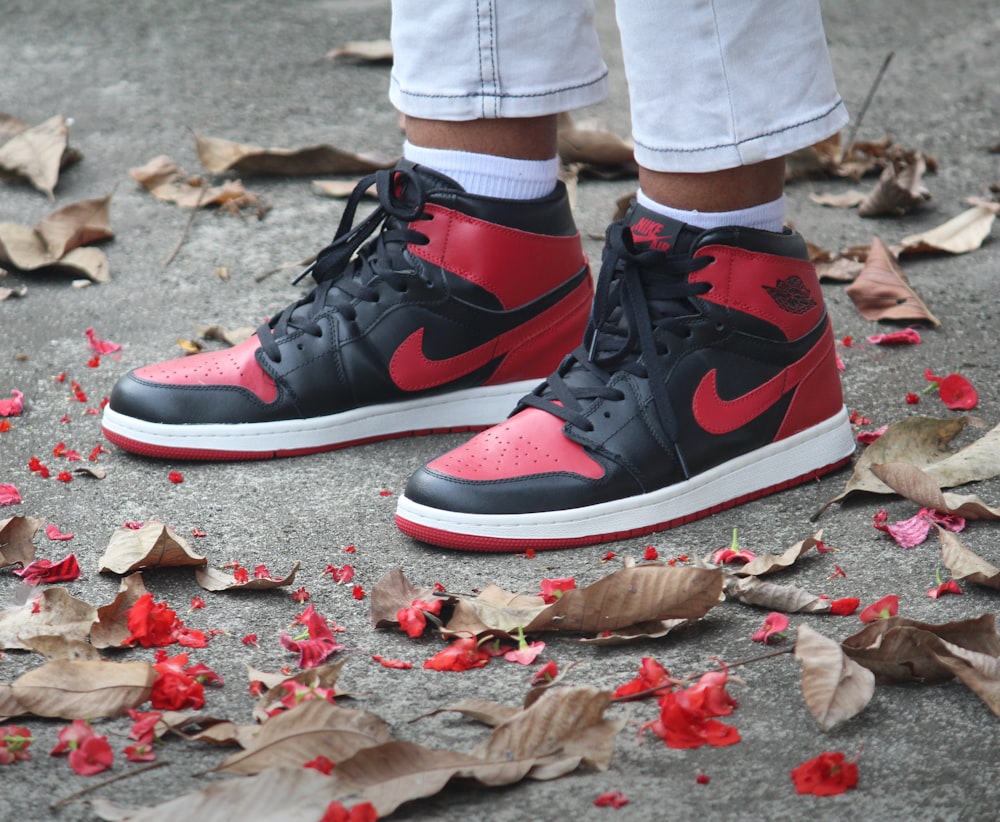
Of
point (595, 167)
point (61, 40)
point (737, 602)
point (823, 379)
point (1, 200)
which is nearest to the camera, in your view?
point (737, 602)

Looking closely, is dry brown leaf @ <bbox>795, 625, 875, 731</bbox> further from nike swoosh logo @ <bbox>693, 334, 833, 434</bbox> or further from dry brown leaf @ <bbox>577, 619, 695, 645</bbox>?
nike swoosh logo @ <bbox>693, 334, 833, 434</bbox>

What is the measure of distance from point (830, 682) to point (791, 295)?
2.01ft

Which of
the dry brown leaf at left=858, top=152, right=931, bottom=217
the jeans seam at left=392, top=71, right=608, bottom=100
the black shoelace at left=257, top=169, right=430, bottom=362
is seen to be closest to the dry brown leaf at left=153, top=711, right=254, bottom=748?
the black shoelace at left=257, top=169, right=430, bottom=362

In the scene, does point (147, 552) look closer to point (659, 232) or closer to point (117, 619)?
point (117, 619)

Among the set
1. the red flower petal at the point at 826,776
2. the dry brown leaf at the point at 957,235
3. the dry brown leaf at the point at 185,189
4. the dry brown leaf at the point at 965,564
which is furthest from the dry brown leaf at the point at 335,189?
the red flower petal at the point at 826,776

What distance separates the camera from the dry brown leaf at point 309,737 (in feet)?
3.12

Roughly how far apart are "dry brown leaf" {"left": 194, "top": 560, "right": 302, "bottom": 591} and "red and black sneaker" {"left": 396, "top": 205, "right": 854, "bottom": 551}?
0.19 metres

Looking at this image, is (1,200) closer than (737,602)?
No

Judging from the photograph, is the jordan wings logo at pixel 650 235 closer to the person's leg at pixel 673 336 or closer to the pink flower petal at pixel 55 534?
the person's leg at pixel 673 336

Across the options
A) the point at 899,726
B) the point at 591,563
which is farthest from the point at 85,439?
the point at 899,726

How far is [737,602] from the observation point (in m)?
1.27

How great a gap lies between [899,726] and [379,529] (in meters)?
0.72

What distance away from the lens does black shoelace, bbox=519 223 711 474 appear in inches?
56.5

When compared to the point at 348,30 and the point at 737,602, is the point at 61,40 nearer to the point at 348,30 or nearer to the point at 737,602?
the point at 348,30
